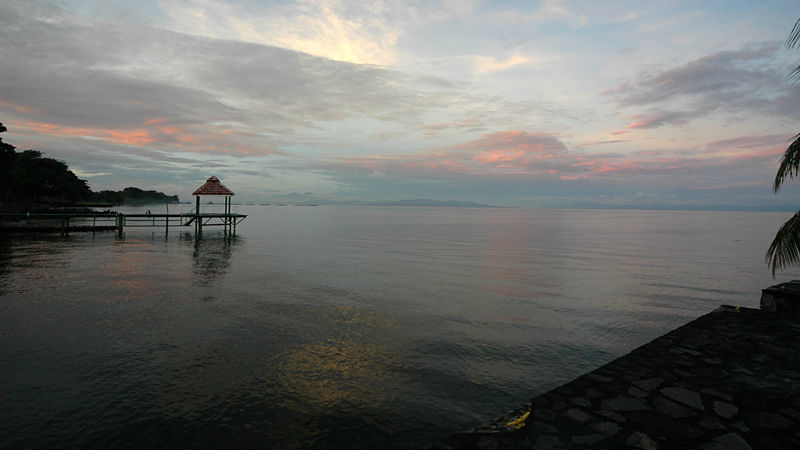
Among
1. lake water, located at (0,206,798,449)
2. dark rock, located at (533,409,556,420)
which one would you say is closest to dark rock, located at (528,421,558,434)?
dark rock, located at (533,409,556,420)

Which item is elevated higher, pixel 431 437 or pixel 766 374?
pixel 766 374

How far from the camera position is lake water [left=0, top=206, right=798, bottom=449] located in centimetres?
617

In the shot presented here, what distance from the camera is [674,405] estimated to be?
17.0 feet

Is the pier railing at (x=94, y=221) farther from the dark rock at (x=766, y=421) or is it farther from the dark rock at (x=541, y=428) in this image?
the dark rock at (x=766, y=421)

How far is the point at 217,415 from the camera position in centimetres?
636

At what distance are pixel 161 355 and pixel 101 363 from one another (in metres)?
1.07

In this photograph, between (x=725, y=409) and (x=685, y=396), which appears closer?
(x=725, y=409)

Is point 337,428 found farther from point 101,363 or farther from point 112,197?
point 112,197

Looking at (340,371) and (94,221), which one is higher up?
(94,221)

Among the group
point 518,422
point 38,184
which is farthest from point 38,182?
point 518,422

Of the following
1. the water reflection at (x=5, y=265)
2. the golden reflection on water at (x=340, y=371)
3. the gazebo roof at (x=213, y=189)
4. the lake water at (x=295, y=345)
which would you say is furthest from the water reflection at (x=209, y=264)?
the gazebo roof at (x=213, y=189)

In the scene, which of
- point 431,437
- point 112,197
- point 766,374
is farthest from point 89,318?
point 112,197

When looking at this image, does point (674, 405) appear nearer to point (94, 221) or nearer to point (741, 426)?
point (741, 426)

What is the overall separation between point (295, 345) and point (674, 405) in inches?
300
